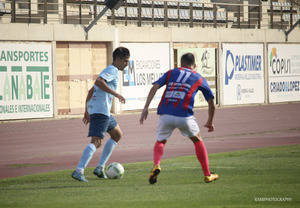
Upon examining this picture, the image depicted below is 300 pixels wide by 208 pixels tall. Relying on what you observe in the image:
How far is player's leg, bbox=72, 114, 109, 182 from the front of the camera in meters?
9.80

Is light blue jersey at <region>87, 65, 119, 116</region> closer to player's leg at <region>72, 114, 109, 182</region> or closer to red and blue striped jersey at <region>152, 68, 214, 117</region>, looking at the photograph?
player's leg at <region>72, 114, 109, 182</region>

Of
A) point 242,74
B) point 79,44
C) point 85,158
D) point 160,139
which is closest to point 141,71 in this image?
point 79,44

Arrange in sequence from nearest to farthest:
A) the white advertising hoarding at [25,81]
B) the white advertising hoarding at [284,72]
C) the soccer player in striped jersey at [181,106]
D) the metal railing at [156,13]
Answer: the soccer player in striped jersey at [181,106]
the white advertising hoarding at [25,81]
the metal railing at [156,13]
the white advertising hoarding at [284,72]

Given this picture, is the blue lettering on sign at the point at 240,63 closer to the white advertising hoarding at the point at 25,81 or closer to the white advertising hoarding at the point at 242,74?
the white advertising hoarding at the point at 242,74

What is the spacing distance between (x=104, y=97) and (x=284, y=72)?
1215 inches

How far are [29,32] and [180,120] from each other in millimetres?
19511

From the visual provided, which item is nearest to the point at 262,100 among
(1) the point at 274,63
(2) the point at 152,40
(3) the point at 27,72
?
(1) the point at 274,63

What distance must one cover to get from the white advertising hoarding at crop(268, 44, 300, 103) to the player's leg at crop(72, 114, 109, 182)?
2960cm

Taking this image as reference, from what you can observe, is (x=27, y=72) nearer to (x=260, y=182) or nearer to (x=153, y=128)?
(x=153, y=128)

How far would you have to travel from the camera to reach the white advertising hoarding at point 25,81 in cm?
2689

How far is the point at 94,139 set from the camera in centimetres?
991

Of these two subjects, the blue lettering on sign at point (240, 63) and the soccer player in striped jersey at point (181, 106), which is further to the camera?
the blue lettering on sign at point (240, 63)

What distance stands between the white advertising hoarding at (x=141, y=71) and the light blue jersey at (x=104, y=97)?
21122 millimetres

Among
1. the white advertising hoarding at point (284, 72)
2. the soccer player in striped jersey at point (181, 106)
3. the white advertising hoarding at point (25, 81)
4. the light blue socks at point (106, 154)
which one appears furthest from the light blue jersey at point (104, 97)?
the white advertising hoarding at point (284, 72)
